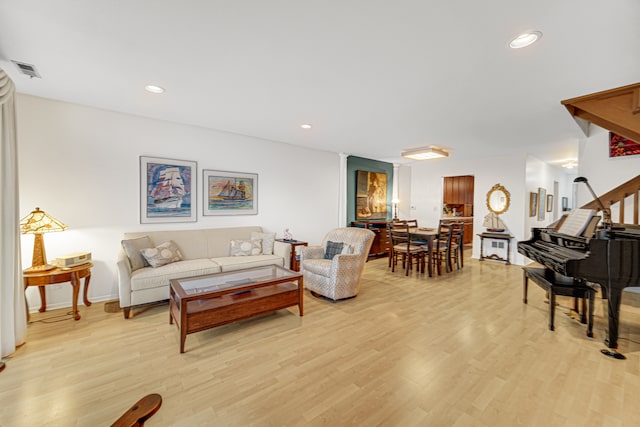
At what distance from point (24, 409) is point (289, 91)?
10.4 ft

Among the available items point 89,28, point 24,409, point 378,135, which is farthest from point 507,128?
point 24,409

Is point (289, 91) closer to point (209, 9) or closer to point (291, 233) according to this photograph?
point (209, 9)

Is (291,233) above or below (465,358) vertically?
above

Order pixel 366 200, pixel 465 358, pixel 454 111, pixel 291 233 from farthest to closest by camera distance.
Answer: pixel 366 200
pixel 291 233
pixel 454 111
pixel 465 358

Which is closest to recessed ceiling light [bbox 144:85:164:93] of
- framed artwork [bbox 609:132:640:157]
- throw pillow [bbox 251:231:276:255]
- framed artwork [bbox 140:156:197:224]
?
framed artwork [bbox 140:156:197:224]

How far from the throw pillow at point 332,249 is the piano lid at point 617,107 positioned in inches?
124

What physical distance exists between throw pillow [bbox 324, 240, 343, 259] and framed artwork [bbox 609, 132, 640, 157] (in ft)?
14.6

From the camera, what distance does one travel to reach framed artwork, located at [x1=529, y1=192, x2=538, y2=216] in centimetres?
606

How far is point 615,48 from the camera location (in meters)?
1.94

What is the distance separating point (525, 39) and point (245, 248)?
12.6ft

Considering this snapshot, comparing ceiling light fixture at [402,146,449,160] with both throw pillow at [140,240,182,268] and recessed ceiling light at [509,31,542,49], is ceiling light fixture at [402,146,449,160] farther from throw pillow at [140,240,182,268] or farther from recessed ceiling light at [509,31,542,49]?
throw pillow at [140,240,182,268]

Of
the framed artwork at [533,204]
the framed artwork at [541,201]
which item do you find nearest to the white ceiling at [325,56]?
the framed artwork at [533,204]

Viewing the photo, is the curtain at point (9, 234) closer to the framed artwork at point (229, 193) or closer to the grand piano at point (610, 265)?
the framed artwork at point (229, 193)

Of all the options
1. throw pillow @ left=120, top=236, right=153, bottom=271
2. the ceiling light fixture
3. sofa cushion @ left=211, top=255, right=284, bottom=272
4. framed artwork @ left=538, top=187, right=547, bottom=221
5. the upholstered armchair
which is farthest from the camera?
framed artwork @ left=538, top=187, right=547, bottom=221
